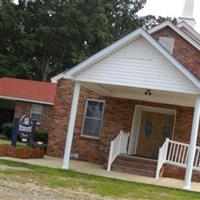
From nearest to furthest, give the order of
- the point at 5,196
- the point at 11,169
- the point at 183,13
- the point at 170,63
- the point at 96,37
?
1. the point at 5,196
2. the point at 11,169
3. the point at 170,63
4. the point at 183,13
5. the point at 96,37

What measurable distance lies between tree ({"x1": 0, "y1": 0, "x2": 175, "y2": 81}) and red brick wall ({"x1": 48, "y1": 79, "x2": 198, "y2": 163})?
78.4ft

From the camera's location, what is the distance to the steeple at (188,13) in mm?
27834

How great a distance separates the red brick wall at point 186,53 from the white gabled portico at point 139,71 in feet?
14.7

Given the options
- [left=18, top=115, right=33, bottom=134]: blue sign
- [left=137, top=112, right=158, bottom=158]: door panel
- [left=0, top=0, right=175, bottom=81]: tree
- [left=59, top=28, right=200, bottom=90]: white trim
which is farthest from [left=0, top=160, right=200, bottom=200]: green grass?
[left=0, top=0, right=175, bottom=81]: tree

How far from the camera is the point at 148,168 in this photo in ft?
66.0

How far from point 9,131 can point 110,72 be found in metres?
16.5

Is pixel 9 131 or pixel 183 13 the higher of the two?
pixel 183 13

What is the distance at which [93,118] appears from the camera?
24062 mm

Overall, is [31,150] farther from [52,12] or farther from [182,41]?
[52,12]

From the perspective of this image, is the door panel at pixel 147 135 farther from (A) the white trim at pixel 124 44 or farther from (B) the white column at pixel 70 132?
(A) the white trim at pixel 124 44

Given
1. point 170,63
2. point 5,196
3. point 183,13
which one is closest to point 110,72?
point 170,63

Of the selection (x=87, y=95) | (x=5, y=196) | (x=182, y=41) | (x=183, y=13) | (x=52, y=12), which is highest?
(x=52, y=12)

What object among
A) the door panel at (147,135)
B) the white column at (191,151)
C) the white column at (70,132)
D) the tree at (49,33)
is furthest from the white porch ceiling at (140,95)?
the tree at (49,33)

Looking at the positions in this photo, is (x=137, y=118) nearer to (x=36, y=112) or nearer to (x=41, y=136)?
(x=41, y=136)
